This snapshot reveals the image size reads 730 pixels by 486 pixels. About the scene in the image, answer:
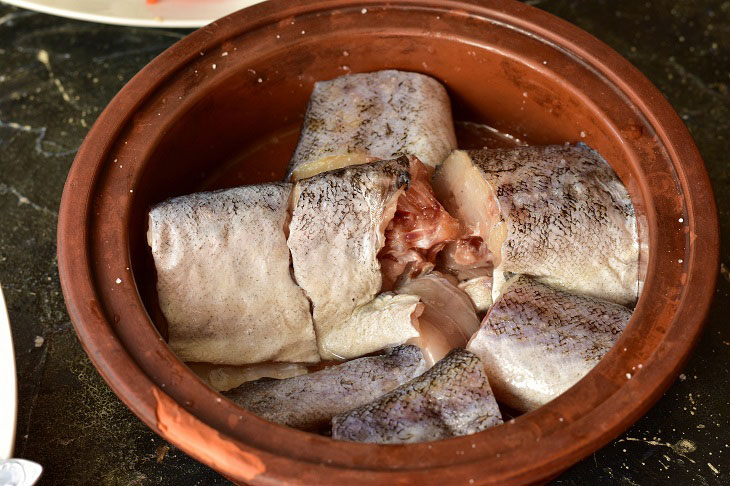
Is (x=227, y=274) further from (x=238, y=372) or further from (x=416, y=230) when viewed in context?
(x=416, y=230)

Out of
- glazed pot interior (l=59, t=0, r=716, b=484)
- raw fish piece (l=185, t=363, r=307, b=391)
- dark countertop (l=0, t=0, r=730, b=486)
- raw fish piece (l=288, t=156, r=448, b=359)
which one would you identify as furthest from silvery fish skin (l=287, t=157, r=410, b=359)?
dark countertop (l=0, t=0, r=730, b=486)

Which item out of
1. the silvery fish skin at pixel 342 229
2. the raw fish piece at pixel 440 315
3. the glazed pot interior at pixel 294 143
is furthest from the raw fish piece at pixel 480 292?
the glazed pot interior at pixel 294 143

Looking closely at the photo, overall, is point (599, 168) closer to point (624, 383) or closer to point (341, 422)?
point (624, 383)

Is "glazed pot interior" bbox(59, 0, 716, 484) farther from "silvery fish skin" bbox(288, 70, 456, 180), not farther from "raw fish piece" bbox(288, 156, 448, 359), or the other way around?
"raw fish piece" bbox(288, 156, 448, 359)

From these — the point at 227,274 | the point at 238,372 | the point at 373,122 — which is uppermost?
the point at 373,122

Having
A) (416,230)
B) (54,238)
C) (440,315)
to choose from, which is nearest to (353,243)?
(416,230)

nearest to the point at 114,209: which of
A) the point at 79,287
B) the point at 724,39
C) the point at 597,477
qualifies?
the point at 79,287
